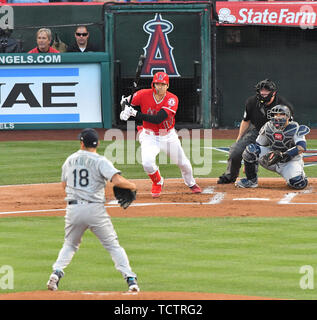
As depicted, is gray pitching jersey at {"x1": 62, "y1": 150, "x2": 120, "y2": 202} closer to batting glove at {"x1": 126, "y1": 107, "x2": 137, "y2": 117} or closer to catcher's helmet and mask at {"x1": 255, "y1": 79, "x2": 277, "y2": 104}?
batting glove at {"x1": 126, "y1": 107, "x2": 137, "y2": 117}

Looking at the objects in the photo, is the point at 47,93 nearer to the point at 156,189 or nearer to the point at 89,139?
the point at 156,189

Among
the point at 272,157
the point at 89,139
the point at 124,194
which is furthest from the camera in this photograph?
the point at 272,157

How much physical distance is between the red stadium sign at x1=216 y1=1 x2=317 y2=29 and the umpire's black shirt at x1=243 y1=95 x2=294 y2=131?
862 centimetres

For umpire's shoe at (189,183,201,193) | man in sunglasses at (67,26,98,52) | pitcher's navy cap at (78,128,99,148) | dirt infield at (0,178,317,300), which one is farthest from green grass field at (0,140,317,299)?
man in sunglasses at (67,26,98,52)

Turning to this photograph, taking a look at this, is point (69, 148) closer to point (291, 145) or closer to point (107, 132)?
point (107, 132)

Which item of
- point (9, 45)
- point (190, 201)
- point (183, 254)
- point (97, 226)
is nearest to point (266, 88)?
point (190, 201)

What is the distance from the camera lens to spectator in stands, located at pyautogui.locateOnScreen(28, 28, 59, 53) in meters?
22.8

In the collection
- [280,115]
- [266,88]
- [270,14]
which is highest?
[270,14]

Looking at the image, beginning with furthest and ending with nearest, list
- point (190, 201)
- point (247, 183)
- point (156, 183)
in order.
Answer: point (247, 183)
point (156, 183)
point (190, 201)

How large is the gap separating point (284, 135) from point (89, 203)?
705 cm

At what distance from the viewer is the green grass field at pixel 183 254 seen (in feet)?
29.7

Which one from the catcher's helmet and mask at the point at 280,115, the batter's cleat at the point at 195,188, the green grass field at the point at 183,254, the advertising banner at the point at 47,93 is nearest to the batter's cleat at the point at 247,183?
the batter's cleat at the point at 195,188

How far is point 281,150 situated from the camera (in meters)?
15.3

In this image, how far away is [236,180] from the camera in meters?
16.4
